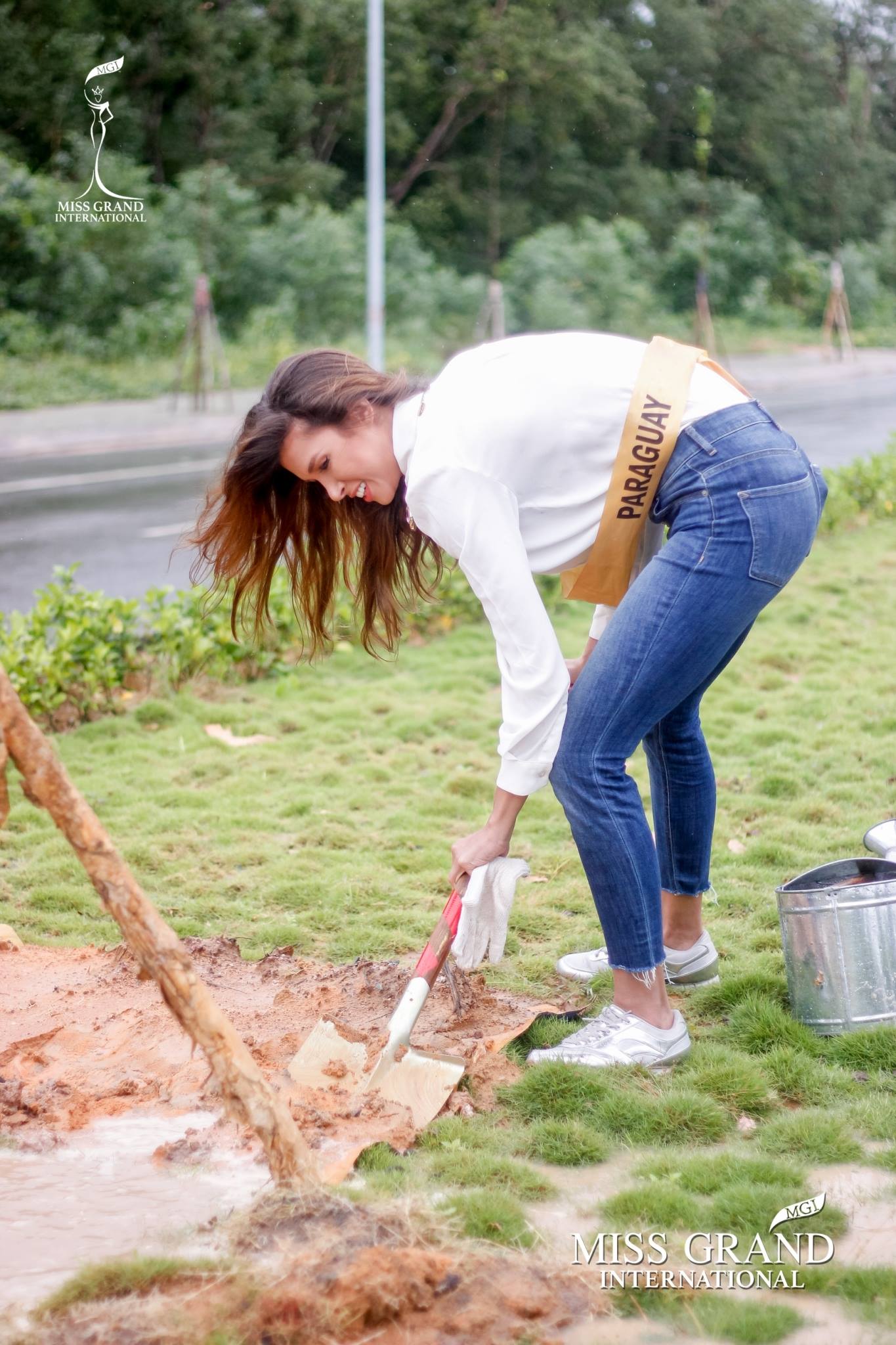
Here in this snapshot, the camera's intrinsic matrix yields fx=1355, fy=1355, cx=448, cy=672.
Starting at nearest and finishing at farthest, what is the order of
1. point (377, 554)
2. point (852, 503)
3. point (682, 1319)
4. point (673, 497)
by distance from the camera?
point (682, 1319)
point (673, 497)
point (377, 554)
point (852, 503)

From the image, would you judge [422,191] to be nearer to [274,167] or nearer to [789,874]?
[274,167]

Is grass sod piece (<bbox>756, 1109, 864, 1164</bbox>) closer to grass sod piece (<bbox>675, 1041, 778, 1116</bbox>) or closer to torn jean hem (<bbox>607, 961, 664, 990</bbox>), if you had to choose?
grass sod piece (<bbox>675, 1041, 778, 1116</bbox>)

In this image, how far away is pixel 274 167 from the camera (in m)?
25.0

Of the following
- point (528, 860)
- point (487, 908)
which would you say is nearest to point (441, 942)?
point (487, 908)

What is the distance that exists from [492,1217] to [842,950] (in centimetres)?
103

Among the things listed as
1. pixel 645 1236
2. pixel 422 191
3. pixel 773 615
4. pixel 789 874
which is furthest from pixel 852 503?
pixel 422 191

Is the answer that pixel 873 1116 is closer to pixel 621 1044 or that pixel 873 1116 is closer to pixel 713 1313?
pixel 621 1044

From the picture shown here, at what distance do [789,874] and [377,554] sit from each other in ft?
5.89

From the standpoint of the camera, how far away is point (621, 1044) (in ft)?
9.50

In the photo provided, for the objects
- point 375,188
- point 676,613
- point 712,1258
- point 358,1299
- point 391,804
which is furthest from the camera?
point 375,188

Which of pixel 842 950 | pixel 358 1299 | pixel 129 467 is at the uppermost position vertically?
pixel 842 950

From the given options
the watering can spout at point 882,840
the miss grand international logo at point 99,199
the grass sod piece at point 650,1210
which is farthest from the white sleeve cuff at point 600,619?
the miss grand international logo at point 99,199

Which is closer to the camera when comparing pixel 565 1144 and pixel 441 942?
pixel 565 1144

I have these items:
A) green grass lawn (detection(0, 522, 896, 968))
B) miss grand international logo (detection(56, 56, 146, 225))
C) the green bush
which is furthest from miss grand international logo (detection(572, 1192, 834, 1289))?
miss grand international logo (detection(56, 56, 146, 225))
